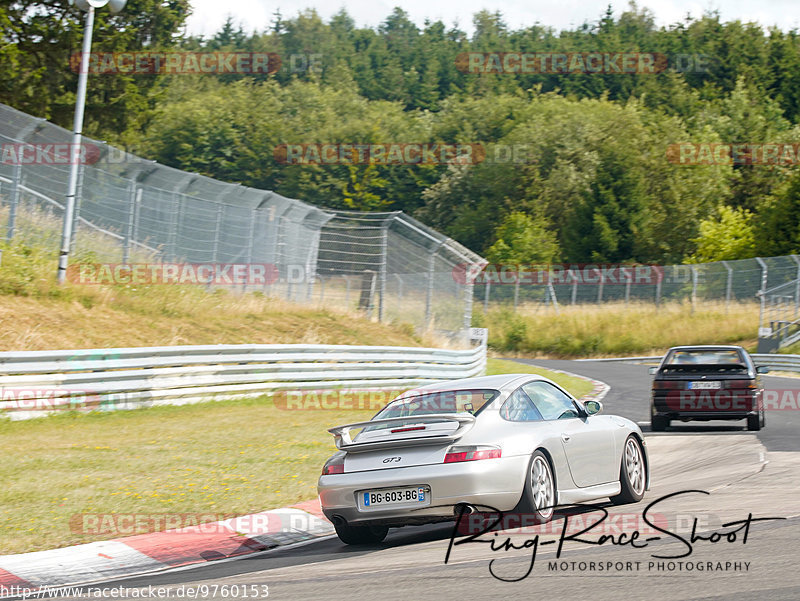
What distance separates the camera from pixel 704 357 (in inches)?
663

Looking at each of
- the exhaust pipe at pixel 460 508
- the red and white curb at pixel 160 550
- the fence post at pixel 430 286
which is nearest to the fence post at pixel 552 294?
the fence post at pixel 430 286

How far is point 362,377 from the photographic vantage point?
21.3 metres

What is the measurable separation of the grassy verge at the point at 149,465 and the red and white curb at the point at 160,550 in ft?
0.99

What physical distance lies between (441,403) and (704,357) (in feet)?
31.1

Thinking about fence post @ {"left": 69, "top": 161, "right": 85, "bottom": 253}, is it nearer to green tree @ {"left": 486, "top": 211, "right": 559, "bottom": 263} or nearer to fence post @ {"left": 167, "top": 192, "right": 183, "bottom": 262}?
fence post @ {"left": 167, "top": 192, "right": 183, "bottom": 262}

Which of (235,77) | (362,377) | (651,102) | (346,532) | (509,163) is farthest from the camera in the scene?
(235,77)

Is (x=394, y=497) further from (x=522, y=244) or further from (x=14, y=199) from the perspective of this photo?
(x=522, y=244)

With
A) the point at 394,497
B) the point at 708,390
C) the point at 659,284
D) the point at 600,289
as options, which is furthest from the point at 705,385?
the point at 600,289

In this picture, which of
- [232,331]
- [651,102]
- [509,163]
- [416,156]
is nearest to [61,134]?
[232,331]

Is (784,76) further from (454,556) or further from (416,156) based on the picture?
(454,556)

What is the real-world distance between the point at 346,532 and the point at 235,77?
115 meters

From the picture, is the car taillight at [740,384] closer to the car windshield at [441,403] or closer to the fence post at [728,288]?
the car windshield at [441,403]

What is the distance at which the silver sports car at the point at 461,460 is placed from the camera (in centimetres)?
742

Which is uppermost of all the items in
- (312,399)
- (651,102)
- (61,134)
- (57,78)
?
(651,102)
